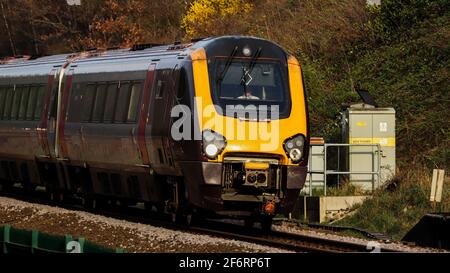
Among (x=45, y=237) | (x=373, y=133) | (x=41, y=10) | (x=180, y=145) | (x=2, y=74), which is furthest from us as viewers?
(x=41, y=10)

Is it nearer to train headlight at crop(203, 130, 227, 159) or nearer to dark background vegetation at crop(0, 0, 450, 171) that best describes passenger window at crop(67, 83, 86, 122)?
train headlight at crop(203, 130, 227, 159)

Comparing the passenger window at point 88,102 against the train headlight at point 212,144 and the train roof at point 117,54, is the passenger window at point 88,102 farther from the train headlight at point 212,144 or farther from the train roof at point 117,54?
the train headlight at point 212,144

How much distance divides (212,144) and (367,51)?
16.0 meters

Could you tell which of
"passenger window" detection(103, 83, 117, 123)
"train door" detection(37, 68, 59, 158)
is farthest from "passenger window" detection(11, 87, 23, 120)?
"passenger window" detection(103, 83, 117, 123)

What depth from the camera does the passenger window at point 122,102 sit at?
770 inches

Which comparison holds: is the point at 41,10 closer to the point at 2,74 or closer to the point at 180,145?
the point at 2,74

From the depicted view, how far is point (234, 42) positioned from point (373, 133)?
762cm

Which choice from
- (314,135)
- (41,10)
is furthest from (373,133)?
(41,10)

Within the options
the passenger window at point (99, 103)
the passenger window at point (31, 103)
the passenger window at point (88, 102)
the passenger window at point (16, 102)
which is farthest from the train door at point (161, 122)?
the passenger window at point (16, 102)

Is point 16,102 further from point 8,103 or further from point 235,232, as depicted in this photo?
point 235,232

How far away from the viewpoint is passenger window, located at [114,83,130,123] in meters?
19.5

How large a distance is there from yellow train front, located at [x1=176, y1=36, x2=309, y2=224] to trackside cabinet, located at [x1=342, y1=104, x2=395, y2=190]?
688cm

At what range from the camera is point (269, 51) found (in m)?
17.8
